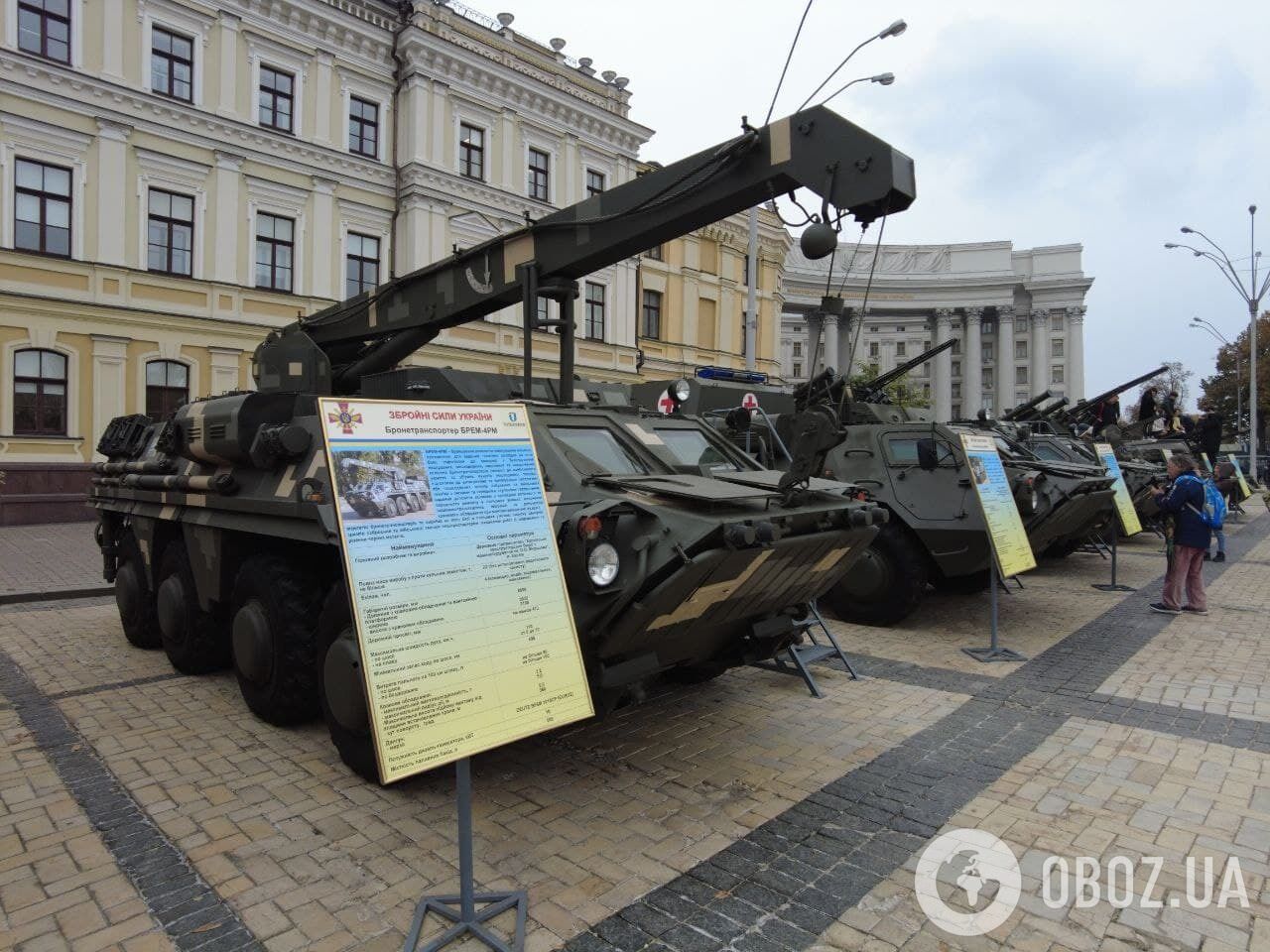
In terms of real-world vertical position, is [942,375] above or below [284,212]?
above

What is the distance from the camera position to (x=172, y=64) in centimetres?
1775

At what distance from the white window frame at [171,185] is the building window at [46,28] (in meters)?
2.01

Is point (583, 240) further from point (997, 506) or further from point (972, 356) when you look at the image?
point (972, 356)

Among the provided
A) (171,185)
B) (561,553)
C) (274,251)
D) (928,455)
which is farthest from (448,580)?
(274,251)

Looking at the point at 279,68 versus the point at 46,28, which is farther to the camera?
the point at 279,68

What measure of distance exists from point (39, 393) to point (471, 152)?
1190 cm

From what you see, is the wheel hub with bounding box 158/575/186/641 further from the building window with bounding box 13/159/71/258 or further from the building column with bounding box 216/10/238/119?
the building column with bounding box 216/10/238/119

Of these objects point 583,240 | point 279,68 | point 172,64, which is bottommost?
point 583,240

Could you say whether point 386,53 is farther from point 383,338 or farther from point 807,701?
point 807,701

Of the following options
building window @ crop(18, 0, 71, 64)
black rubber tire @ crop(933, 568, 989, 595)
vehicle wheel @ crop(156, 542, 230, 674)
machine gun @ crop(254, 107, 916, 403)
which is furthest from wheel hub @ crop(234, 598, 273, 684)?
building window @ crop(18, 0, 71, 64)

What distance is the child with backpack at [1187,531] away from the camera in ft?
27.4

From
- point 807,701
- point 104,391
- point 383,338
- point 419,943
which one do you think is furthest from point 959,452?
point 104,391

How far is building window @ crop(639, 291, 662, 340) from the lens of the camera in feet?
93.9

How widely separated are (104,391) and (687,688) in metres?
15.5
